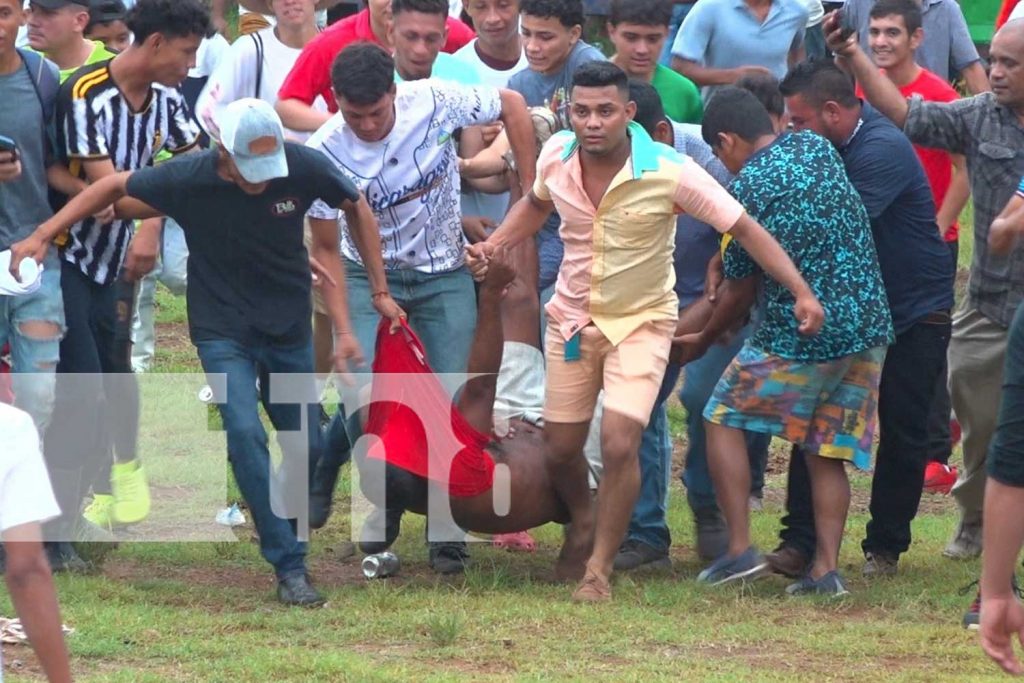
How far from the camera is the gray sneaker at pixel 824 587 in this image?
24.1ft

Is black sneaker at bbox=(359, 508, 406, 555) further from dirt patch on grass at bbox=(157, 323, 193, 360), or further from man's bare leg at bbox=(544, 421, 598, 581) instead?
dirt patch on grass at bbox=(157, 323, 193, 360)

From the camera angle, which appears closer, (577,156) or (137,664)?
(137,664)

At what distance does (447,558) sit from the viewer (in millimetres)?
7766

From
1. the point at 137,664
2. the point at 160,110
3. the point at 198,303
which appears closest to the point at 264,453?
the point at 198,303

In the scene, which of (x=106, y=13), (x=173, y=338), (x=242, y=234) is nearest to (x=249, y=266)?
(x=242, y=234)

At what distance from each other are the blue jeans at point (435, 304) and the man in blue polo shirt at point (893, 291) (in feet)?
4.94

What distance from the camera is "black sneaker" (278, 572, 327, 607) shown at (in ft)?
23.0

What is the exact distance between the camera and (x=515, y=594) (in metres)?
7.32

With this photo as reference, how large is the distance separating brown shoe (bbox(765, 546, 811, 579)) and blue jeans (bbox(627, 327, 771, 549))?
1.62 ft

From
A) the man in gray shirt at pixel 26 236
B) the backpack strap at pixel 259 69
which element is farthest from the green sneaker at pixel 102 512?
the backpack strap at pixel 259 69

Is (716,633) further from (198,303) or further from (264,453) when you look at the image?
(198,303)

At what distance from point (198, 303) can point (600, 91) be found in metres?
1.75

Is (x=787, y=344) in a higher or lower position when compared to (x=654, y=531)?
higher

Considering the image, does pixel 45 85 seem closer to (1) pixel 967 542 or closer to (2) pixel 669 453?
(2) pixel 669 453
